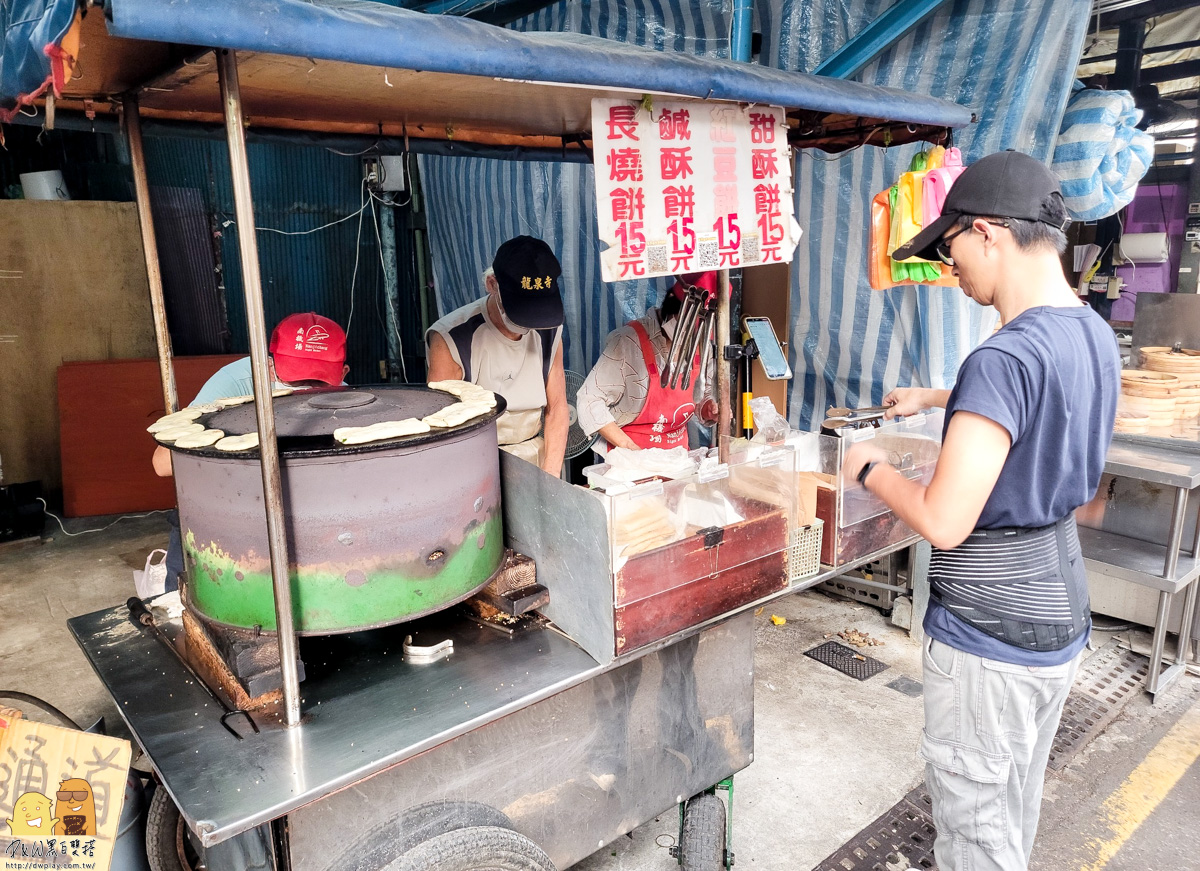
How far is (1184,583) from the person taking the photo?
13.0 ft

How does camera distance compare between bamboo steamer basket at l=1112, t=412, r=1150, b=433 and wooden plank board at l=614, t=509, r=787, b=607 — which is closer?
wooden plank board at l=614, t=509, r=787, b=607

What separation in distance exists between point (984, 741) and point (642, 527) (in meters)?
1.06

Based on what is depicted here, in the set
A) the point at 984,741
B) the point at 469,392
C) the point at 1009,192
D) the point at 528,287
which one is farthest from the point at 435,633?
→ the point at 1009,192

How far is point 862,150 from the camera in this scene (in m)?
4.31

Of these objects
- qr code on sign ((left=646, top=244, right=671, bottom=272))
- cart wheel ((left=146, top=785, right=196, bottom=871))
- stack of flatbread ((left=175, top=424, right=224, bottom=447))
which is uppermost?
qr code on sign ((left=646, top=244, right=671, bottom=272))

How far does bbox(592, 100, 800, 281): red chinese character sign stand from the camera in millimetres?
2324

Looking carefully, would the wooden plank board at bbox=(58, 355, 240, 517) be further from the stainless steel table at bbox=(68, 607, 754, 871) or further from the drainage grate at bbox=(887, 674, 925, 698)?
the drainage grate at bbox=(887, 674, 925, 698)

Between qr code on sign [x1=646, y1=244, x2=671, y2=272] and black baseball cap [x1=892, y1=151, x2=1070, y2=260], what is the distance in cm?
81

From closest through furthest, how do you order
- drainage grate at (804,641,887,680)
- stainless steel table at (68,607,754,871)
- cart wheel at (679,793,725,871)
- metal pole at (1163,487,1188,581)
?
stainless steel table at (68,607,754,871) → cart wheel at (679,793,725,871) → metal pole at (1163,487,1188,581) → drainage grate at (804,641,887,680)

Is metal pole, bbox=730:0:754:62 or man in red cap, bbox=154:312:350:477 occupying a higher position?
metal pole, bbox=730:0:754:62

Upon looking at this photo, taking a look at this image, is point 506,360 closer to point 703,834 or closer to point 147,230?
point 147,230

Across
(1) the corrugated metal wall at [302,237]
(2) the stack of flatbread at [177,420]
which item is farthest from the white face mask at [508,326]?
(1) the corrugated metal wall at [302,237]

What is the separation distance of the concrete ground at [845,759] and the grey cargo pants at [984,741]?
0.98 m

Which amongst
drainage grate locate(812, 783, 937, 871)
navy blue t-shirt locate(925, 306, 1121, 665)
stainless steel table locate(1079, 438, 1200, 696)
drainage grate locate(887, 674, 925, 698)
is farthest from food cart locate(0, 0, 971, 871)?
stainless steel table locate(1079, 438, 1200, 696)
